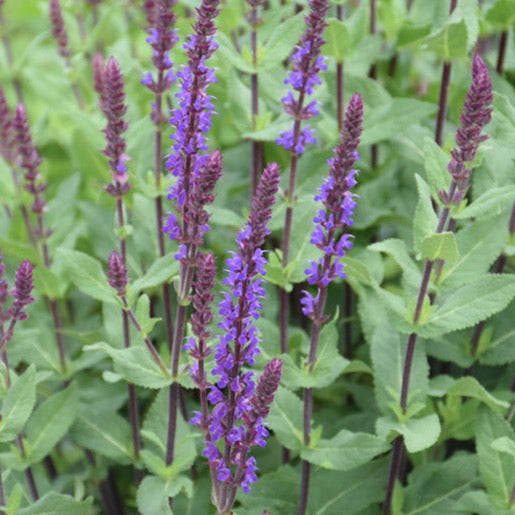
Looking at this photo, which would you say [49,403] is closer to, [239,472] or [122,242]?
[122,242]

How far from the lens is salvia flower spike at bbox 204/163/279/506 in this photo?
7.62 ft

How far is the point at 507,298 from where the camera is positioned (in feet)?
9.80

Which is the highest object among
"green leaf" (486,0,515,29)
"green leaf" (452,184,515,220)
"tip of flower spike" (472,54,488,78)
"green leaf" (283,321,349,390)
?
"tip of flower spike" (472,54,488,78)

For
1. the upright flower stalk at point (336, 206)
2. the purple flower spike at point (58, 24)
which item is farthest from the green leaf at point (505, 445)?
the purple flower spike at point (58, 24)

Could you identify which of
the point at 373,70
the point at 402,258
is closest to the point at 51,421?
the point at 402,258

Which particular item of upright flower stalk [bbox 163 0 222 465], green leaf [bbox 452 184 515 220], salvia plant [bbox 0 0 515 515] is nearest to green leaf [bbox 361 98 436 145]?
salvia plant [bbox 0 0 515 515]

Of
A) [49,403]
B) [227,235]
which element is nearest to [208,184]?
[49,403]

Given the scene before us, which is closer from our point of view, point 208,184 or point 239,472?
point 208,184

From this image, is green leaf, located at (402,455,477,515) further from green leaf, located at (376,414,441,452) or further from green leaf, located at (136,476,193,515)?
green leaf, located at (136,476,193,515)

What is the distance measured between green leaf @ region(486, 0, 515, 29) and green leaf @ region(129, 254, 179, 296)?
193 cm

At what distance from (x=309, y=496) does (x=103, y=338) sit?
3.66 ft

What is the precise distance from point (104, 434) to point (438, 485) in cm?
139

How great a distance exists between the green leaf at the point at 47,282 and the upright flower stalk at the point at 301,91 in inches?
39.7

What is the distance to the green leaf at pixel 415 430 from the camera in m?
2.91
